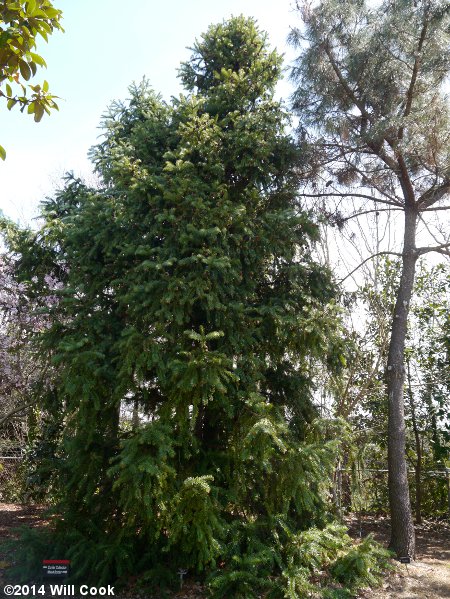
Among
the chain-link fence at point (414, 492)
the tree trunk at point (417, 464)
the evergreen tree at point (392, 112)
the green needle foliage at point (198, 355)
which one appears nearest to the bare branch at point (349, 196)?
the evergreen tree at point (392, 112)

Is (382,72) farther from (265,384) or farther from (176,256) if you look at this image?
(265,384)

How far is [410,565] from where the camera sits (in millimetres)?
5875

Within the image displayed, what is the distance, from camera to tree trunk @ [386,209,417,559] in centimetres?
609

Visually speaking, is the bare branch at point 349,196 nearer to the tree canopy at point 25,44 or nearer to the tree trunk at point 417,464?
the tree trunk at point 417,464

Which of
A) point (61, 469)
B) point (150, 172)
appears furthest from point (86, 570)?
point (150, 172)

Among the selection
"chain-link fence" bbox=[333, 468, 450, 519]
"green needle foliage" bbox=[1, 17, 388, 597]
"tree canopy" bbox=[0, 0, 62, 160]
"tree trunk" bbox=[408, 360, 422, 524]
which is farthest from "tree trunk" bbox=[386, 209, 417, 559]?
"tree canopy" bbox=[0, 0, 62, 160]

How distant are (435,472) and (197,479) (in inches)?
224

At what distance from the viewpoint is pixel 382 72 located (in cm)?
650

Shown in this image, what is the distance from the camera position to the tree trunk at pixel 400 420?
6094 mm

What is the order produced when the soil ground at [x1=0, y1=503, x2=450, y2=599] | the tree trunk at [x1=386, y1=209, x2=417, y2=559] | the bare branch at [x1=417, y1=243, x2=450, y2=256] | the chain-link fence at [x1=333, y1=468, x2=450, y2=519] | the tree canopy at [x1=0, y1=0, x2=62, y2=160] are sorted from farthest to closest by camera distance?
the chain-link fence at [x1=333, y1=468, x2=450, y2=519], the bare branch at [x1=417, y1=243, x2=450, y2=256], the tree trunk at [x1=386, y1=209, x2=417, y2=559], the soil ground at [x1=0, y1=503, x2=450, y2=599], the tree canopy at [x1=0, y1=0, x2=62, y2=160]

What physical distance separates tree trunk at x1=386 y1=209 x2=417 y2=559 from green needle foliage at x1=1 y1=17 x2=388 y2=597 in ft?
3.63

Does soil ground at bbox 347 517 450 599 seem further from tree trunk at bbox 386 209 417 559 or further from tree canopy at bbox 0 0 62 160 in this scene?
tree canopy at bbox 0 0 62 160

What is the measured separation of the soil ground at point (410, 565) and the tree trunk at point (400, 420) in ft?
1.09

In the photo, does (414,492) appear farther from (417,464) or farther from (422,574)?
(422,574)
